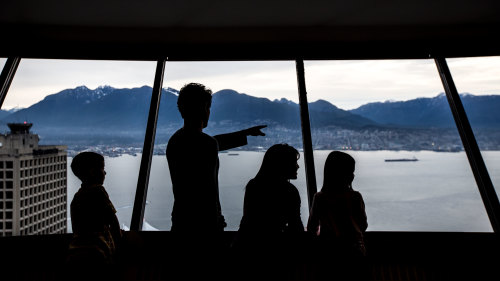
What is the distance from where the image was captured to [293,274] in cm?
250

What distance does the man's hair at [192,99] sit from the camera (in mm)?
1434

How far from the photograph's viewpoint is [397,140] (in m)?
3.02

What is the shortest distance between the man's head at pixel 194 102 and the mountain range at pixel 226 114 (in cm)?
138

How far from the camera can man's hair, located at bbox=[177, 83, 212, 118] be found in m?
1.43

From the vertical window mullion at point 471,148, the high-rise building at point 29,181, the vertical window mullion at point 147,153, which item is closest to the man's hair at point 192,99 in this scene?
the vertical window mullion at point 147,153

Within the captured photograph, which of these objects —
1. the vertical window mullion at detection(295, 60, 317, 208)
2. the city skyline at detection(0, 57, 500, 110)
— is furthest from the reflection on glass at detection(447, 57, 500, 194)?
the vertical window mullion at detection(295, 60, 317, 208)

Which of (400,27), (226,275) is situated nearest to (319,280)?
(226,275)

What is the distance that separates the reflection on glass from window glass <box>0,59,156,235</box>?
99.6 inches

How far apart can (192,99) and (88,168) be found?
64 cm

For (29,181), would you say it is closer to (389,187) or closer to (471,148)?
(389,187)

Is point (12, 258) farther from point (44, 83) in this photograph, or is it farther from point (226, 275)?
point (226, 275)

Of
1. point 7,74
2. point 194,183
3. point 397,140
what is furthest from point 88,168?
point 397,140

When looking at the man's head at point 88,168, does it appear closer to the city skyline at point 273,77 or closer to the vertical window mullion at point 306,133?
the city skyline at point 273,77

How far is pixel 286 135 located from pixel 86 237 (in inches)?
65.7
